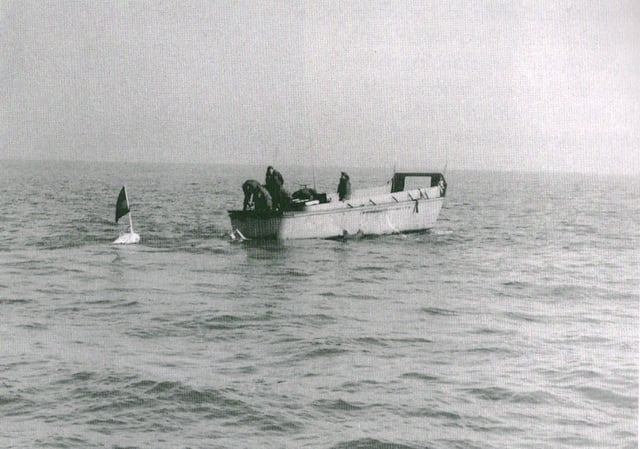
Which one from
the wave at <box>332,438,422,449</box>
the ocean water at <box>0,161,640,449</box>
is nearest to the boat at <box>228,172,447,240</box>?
the ocean water at <box>0,161,640,449</box>

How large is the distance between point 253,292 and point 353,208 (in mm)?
9816

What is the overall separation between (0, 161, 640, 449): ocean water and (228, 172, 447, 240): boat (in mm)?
1079

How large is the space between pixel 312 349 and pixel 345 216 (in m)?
14.1

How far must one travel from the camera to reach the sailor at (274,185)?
2266 centimetres

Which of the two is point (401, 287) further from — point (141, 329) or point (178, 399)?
point (178, 399)

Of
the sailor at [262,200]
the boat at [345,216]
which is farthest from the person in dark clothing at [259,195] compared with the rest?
the boat at [345,216]

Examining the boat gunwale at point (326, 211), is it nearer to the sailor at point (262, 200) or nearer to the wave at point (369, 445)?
the sailor at point (262, 200)

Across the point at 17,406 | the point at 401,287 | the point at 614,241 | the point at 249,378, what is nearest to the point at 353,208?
the point at 401,287

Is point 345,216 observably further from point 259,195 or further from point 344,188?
point 259,195

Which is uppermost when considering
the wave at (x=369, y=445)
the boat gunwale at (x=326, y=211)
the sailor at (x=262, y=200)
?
the sailor at (x=262, y=200)

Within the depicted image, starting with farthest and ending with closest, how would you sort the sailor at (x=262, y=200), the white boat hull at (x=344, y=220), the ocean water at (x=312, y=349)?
the white boat hull at (x=344, y=220) < the sailor at (x=262, y=200) < the ocean water at (x=312, y=349)

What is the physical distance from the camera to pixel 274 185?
22734 mm

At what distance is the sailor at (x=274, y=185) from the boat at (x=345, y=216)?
382 mm

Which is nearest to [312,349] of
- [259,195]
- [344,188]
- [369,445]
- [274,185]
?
[369,445]
